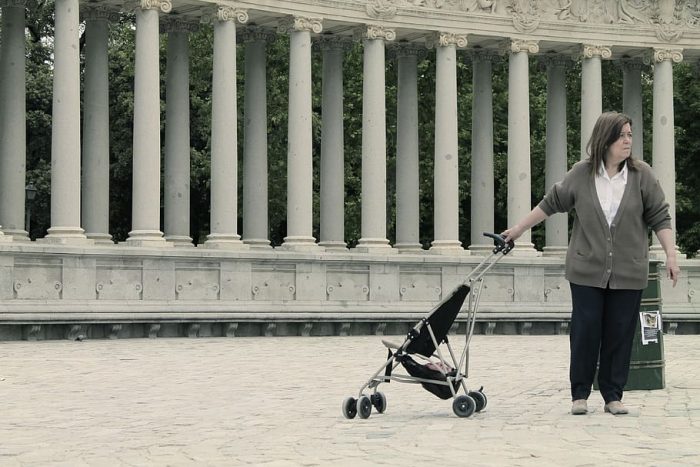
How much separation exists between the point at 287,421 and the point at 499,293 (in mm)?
41211

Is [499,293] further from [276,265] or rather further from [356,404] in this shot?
[356,404]

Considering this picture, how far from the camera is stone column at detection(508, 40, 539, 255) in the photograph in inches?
2594

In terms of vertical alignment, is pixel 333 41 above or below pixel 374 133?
above

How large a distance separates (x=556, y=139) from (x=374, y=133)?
12807 mm

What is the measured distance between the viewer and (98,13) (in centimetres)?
5784

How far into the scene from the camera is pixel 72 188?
51.8 meters

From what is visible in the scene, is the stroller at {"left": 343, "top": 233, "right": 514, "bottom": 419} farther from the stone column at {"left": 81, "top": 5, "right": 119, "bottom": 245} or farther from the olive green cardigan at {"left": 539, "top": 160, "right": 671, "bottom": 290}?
the stone column at {"left": 81, "top": 5, "right": 119, "bottom": 245}

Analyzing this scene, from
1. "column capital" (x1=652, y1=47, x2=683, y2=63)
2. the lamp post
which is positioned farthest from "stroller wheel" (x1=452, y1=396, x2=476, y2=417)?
the lamp post

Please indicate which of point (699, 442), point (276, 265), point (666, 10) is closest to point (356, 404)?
point (699, 442)

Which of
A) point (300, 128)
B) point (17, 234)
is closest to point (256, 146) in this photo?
point (300, 128)

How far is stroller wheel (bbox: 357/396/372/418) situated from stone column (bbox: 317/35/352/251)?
4151 cm

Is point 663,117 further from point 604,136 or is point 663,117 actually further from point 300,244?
point 604,136

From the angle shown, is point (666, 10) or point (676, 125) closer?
point (666, 10)

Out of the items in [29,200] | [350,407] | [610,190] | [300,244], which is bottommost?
[350,407]
